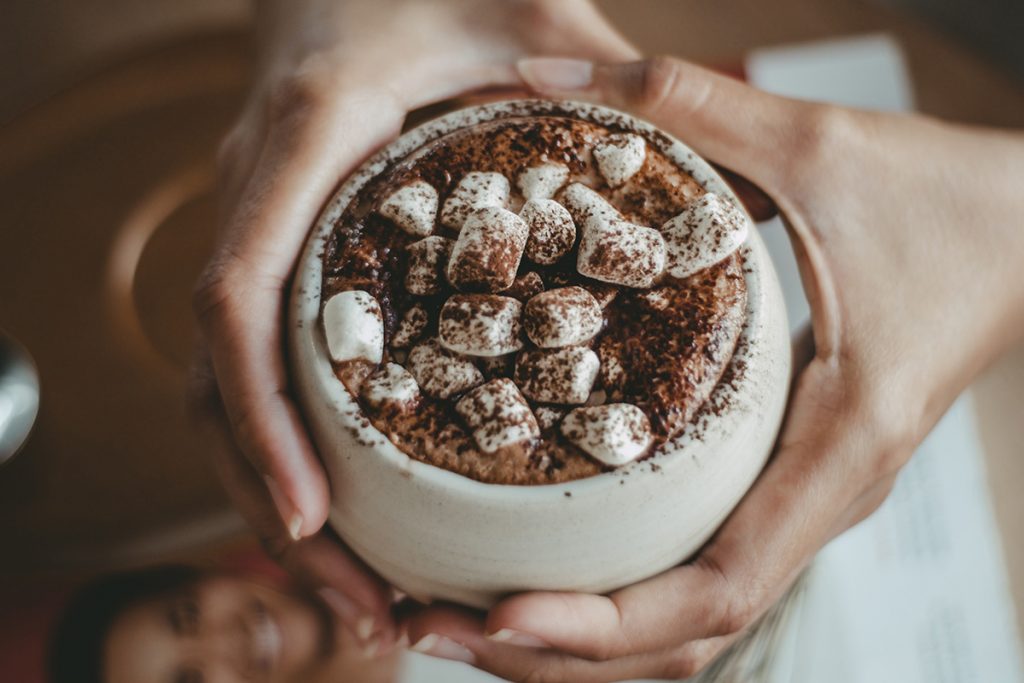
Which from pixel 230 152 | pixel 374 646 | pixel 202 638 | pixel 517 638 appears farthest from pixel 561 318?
pixel 202 638

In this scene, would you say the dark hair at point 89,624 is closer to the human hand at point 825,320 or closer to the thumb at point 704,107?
the human hand at point 825,320

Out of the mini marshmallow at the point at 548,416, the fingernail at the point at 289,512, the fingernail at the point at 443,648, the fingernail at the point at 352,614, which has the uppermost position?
the mini marshmallow at the point at 548,416

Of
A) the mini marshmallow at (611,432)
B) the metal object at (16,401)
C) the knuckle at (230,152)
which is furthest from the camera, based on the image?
the metal object at (16,401)

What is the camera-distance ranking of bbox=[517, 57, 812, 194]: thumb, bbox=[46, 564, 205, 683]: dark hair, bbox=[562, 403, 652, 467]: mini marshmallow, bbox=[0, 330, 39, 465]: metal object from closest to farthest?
1. bbox=[562, 403, 652, 467]: mini marshmallow
2. bbox=[517, 57, 812, 194]: thumb
3. bbox=[0, 330, 39, 465]: metal object
4. bbox=[46, 564, 205, 683]: dark hair

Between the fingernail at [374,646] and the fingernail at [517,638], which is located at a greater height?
the fingernail at [517,638]

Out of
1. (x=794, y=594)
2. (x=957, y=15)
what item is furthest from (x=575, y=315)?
(x=957, y=15)

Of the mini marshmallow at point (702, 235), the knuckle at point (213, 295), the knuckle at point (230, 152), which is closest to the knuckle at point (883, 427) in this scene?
the mini marshmallow at point (702, 235)

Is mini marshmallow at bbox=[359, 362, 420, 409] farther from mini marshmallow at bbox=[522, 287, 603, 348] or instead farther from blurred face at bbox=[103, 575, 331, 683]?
blurred face at bbox=[103, 575, 331, 683]

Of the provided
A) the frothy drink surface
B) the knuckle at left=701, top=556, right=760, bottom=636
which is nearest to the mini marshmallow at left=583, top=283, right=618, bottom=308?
the frothy drink surface

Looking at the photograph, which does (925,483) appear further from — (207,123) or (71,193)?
(71,193)
